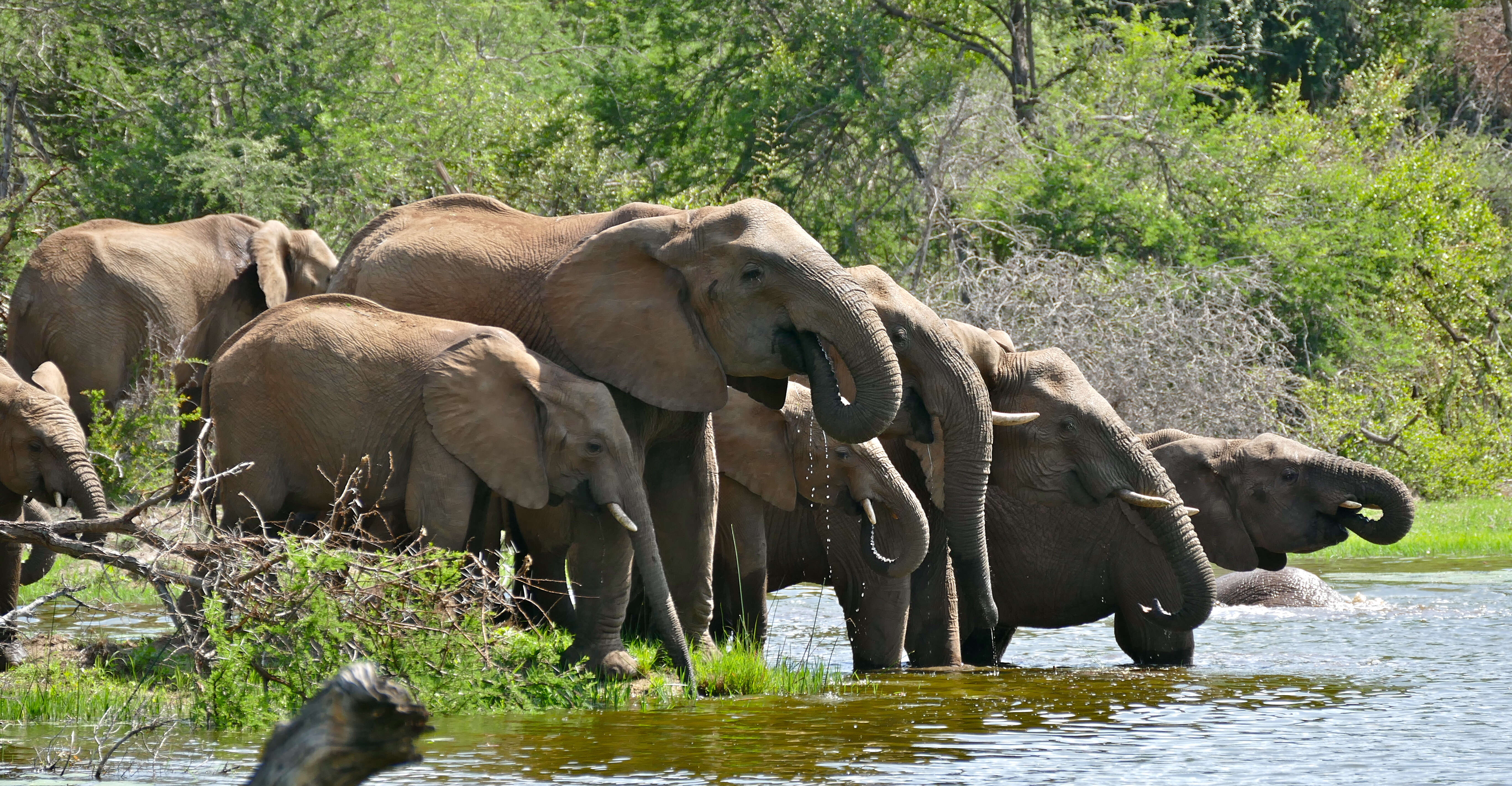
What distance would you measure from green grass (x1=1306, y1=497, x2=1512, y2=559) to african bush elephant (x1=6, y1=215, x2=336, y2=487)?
933 centimetres

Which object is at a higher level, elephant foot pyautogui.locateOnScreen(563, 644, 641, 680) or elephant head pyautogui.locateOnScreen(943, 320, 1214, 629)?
elephant head pyautogui.locateOnScreen(943, 320, 1214, 629)

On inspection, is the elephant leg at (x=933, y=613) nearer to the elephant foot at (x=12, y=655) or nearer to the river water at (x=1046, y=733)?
the river water at (x=1046, y=733)

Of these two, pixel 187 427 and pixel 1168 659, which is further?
pixel 187 427

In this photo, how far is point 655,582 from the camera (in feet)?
27.2

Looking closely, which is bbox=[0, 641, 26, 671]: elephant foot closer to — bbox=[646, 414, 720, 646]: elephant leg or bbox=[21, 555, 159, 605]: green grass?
bbox=[21, 555, 159, 605]: green grass

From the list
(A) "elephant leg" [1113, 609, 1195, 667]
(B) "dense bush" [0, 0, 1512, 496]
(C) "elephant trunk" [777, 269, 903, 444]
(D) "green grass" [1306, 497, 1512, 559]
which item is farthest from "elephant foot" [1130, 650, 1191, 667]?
(B) "dense bush" [0, 0, 1512, 496]

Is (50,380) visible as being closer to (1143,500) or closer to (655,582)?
(655,582)

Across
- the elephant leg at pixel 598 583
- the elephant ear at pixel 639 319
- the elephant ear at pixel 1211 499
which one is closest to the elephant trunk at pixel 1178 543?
the elephant ear at pixel 1211 499

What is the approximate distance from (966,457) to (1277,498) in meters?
2.78

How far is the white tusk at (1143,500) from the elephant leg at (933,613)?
3.29 ft

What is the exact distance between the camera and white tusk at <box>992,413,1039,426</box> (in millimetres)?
10094

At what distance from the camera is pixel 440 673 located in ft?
25.1

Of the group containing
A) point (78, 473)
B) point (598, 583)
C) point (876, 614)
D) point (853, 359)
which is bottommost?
point (876, 614)

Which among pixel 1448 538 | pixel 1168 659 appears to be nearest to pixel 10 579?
pixel 1168 659
